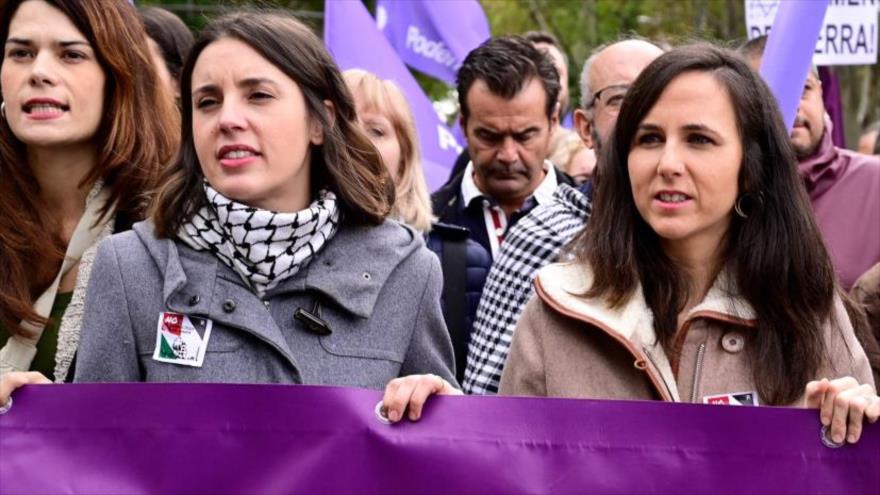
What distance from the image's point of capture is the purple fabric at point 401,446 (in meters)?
3.11

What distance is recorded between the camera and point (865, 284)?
197 inches

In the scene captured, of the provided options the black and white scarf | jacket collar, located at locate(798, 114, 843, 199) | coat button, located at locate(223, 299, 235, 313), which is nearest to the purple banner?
jacket collar, located at locate(798, 114, 843, 199)

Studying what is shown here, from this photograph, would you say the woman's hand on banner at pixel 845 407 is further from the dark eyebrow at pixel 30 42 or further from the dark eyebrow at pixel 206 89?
the dark eyebrow at pixel 30 42

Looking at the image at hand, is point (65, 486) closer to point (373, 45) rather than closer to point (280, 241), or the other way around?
point (280, 241)

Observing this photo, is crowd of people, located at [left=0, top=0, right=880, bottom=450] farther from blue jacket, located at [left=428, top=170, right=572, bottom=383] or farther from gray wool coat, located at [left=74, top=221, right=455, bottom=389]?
blue jacket, located at [left=428, top=170, right=572, bottom=383]

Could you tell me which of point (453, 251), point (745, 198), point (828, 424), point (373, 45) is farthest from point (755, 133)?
point (373, 45)

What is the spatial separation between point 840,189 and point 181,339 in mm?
3190

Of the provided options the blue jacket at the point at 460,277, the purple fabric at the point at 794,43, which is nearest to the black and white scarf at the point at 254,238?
the blue jacket at the point at 460,277

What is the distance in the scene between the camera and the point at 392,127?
5949 millimetres

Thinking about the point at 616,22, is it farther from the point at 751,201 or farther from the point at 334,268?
the point at 334,268

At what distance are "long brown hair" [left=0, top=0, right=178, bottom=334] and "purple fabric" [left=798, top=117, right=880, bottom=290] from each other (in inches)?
99.7

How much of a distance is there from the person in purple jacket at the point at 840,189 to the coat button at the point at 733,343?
2059 millimetres

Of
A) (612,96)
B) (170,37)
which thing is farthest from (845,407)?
(170,37)

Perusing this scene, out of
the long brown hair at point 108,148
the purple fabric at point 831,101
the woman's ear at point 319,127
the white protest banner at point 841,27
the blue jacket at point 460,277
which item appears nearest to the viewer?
the woman's ear at point 319,127
